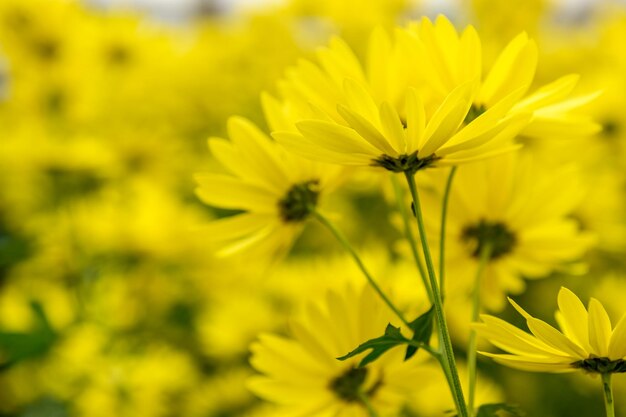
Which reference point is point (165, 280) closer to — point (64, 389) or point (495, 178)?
point (64, 389)

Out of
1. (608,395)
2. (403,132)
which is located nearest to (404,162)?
(403,132)

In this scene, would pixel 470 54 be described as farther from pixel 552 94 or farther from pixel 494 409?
pixel 494 409

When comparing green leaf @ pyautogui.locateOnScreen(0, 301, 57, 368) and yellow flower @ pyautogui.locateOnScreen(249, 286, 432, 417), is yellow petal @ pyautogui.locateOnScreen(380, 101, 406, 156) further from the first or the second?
green leaf @ pyautogui.locateOnScreen(0, 301, 57, 368)

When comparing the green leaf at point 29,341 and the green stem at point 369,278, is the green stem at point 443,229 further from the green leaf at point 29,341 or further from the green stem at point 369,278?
the green leaf at point 29,341

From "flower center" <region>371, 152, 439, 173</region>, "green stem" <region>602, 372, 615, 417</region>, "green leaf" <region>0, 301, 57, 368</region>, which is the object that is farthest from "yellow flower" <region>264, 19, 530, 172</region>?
"green leaf" <region>0, 301, 57, 368</region>

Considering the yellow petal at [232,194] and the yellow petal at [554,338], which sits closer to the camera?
the yellow petal at [554,338]

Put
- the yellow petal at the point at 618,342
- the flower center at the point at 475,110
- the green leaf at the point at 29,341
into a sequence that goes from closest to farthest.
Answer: the yellow petal at the point at 618,342 → the flower center at the point at 475,110 → the green leaf at the point at 29,341

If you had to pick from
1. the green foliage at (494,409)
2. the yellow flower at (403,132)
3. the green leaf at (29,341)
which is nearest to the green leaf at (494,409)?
the green foliage at (494,409)
